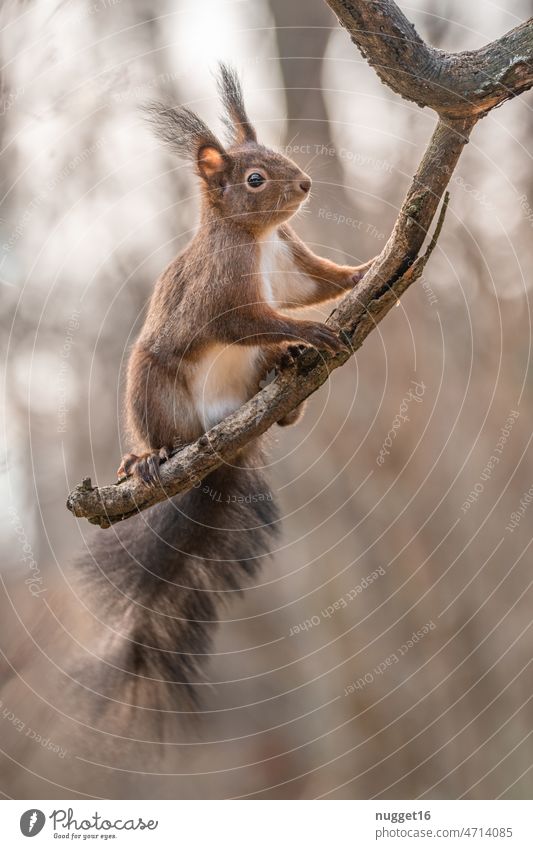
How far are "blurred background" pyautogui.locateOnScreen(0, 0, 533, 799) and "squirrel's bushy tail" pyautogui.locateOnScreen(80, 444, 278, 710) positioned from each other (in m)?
0.08

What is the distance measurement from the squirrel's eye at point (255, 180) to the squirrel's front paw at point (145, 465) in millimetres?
445

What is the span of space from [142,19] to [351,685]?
1805 mm

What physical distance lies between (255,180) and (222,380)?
1.10 feet

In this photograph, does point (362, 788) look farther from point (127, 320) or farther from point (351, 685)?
point (127, 320)

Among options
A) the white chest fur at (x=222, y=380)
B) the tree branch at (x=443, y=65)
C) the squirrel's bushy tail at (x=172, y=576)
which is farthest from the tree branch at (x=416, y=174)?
the squirrel's bushy tail at (x=172, y=576)

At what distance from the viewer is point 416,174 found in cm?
112

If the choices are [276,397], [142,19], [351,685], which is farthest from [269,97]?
[351,685]

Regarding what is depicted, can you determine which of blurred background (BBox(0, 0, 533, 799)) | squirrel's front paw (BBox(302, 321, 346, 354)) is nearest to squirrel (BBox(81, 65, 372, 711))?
squirrel's front paw (BBox(302, 321, 346, 354))

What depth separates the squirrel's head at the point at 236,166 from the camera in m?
1.24

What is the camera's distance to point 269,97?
1.73m

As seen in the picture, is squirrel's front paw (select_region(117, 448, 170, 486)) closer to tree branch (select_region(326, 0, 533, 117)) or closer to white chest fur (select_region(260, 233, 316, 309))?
white chest fur (select_region(260, 233, 316, 309))

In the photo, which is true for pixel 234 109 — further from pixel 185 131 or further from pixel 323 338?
pixel 323 338
